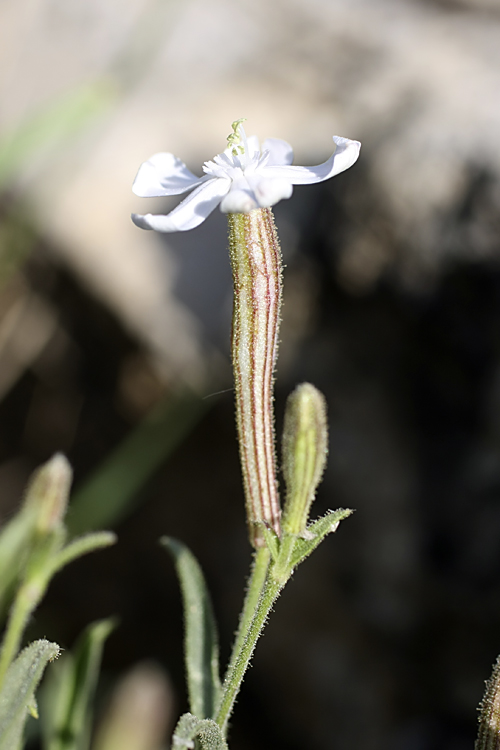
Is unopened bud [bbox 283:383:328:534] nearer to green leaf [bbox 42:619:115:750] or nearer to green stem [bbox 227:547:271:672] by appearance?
green stem [bbox 227:547:271:672]

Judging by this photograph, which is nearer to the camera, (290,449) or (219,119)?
(290,449)

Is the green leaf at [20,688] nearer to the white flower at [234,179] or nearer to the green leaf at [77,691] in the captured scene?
the green leaf at [77,691]

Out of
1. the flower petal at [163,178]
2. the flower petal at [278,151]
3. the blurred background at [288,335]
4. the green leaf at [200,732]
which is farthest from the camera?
the blurred background at [288,335]

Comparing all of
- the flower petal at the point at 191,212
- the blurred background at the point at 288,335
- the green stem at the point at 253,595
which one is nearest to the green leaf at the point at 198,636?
the green stem at the point at 253,595

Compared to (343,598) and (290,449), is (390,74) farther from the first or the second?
(290,449)

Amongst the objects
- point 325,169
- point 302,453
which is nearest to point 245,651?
point 302,453

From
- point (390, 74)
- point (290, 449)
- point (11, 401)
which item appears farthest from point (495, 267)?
point (11, 401)

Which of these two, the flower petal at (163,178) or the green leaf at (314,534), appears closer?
the green leaf at (314,534)
